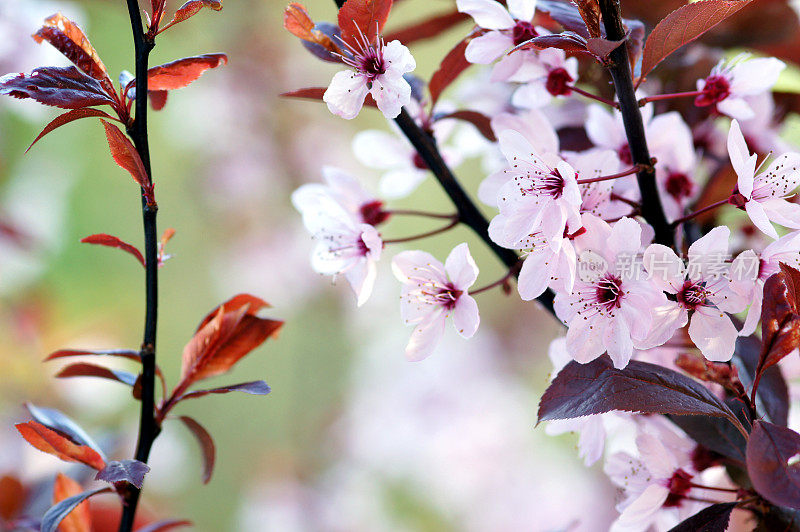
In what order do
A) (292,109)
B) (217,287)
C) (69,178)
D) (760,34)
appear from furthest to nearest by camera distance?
(217,287) < (69,178) < (292,109) < (760,34)

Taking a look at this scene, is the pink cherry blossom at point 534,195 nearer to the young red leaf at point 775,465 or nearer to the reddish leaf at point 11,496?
the young red leaf at point 775,465

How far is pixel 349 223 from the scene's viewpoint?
353mm

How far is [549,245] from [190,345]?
0.58 ft

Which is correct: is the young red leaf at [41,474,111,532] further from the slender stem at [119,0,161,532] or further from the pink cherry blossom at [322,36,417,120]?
the pink cherry blossom at [322,36,417,120]

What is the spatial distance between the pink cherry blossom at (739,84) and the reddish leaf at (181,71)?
24 cm

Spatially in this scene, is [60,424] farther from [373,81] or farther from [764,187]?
[764,187]

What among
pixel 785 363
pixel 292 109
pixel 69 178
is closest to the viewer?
pixel 785 363

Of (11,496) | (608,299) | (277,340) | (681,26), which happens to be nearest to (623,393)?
(608,299)

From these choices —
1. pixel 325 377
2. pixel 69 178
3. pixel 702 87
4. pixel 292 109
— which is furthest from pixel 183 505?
pixel 702 87

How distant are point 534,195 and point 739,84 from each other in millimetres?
148

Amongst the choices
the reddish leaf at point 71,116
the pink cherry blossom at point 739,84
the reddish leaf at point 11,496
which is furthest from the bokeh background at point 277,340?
the pink cherry blossom at point 739,84

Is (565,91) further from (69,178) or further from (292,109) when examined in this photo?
(69,178)

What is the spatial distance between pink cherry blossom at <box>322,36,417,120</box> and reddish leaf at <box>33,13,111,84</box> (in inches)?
3.7

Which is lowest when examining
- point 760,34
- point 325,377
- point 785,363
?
point 325,377
